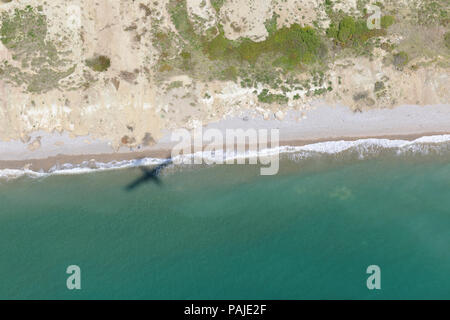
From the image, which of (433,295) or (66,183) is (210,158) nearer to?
(66,183)

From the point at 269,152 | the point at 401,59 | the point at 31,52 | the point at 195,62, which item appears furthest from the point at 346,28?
the point at 31,52

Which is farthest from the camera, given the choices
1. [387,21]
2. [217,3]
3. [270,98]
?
[270,98]

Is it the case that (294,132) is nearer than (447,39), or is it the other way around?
(447,39)

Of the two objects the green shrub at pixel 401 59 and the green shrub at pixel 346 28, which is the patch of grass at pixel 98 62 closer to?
the green shrub at pixel 346 28

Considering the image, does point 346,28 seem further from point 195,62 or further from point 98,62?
point 98,62

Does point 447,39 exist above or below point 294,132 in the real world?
above

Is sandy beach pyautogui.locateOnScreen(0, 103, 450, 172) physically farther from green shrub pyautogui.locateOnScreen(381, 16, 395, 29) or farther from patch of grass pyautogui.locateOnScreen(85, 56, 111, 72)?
green shrub pyautogui.locateOnScreen(381, 16, 395, 29)
